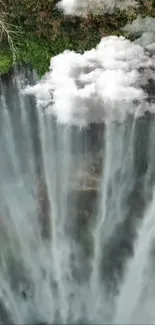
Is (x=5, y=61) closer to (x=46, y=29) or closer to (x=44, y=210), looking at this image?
(x=46, y=29)

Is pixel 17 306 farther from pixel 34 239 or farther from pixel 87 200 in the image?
pixel 87 200

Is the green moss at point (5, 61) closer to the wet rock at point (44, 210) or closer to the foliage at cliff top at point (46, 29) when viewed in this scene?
the foliage at cliff top at point (46, 29)

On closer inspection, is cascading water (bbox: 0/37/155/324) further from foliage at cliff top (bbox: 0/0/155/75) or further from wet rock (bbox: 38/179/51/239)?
foliage at cliff top (bbox: 0/0/155/75)

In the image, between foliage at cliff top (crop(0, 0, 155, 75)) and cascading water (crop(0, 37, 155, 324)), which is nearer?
foliage at cliff top (crop(0, 0, 155, 75))

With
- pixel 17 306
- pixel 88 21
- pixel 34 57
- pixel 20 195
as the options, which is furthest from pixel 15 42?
pixel 17 306

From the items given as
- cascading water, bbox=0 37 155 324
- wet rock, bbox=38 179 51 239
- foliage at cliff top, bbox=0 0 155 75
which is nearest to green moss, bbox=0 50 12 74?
foliage at cliff top, bbox=0 0 155 75

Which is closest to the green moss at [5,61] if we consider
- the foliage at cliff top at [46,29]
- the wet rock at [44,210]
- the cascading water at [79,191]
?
the foliage at cliff top at [46,29]
